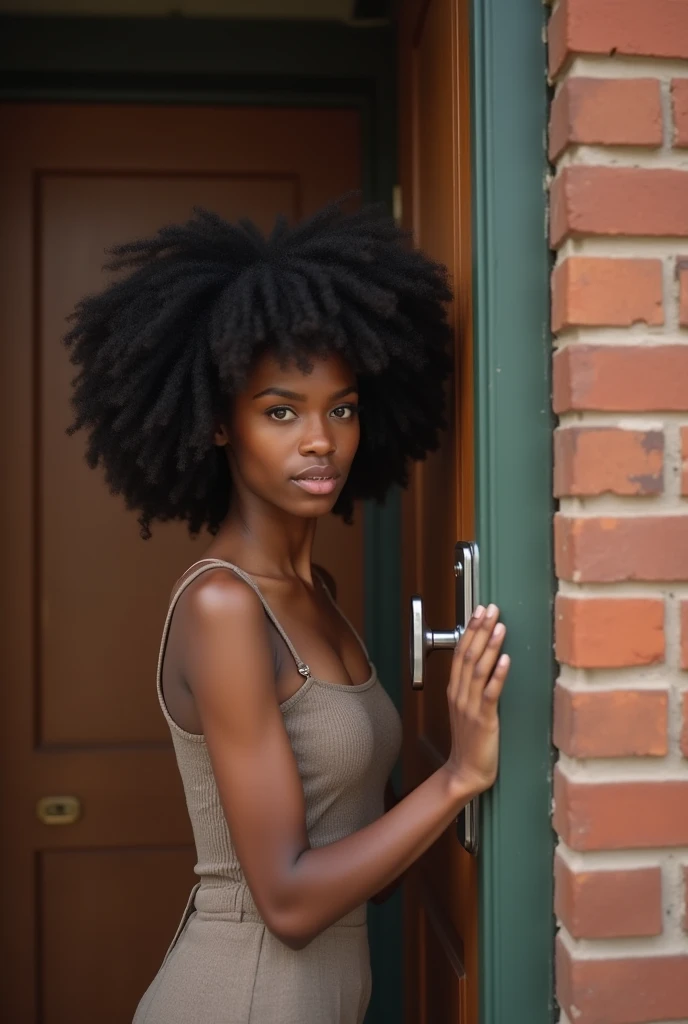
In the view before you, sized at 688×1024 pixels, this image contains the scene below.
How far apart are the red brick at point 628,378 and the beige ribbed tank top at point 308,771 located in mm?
555

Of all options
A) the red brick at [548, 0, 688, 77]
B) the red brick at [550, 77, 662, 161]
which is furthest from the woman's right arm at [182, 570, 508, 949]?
the red brick at [548, 0, 688, 77]

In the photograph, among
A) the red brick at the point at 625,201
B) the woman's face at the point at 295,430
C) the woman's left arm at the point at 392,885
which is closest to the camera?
the red brick at the point at 625,201

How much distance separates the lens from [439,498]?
6.01 feet

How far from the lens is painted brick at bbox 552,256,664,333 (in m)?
1.25

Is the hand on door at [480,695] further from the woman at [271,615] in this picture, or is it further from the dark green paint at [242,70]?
the dark green paint at [242,70]

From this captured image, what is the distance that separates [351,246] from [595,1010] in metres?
1.12

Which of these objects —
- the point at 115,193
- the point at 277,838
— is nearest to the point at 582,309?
the point at 277,838

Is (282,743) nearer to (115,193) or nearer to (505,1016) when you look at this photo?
(505,1016)

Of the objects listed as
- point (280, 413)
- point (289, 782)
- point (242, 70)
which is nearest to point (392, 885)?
point (289, 782)

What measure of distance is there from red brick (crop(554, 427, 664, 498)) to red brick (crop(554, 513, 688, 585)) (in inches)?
1.5

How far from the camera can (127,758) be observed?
99.8 inches

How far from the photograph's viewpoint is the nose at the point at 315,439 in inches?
57.3

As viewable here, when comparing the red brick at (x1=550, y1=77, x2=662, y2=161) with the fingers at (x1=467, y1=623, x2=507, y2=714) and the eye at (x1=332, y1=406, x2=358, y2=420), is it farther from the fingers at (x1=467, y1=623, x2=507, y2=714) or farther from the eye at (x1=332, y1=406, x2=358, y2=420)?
the fingers at (x1=467, y1=623, x2=507, y2=714)

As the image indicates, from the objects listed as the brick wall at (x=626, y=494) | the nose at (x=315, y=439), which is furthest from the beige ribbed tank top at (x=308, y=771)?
the brick wall at (x=626, y=494)
